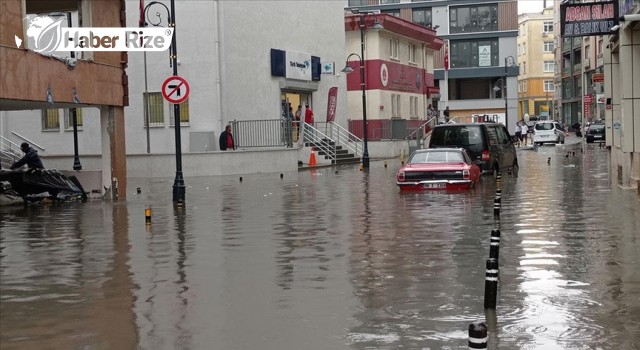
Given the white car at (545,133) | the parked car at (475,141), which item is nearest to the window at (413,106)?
the white car at (545,133)

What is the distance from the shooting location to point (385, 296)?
9.70 metres

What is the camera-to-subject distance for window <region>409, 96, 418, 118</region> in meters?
62.1

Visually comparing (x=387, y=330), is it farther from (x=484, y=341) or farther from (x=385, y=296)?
(x=484, y=341)

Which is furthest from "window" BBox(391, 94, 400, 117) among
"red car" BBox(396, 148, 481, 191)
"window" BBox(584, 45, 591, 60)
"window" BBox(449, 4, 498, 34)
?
"window" BBox(584, 45, 591, 60)

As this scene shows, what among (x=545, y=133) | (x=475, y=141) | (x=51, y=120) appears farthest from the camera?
(x=545, y=133)

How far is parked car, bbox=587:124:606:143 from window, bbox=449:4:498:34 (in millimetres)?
20547

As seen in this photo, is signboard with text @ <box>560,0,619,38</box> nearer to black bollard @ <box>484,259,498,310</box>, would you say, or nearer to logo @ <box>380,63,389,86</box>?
black bollard @ <box>484,259,498,310</box>

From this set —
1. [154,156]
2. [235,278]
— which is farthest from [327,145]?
[235,278]

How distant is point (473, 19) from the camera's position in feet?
287

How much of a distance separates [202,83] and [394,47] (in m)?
23.4

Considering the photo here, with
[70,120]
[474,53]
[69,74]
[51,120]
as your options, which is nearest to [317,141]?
[70,120]

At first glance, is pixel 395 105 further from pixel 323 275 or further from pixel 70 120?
pixel 323 275

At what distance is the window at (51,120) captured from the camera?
136 ft

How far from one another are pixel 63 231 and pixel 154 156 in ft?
62.3
